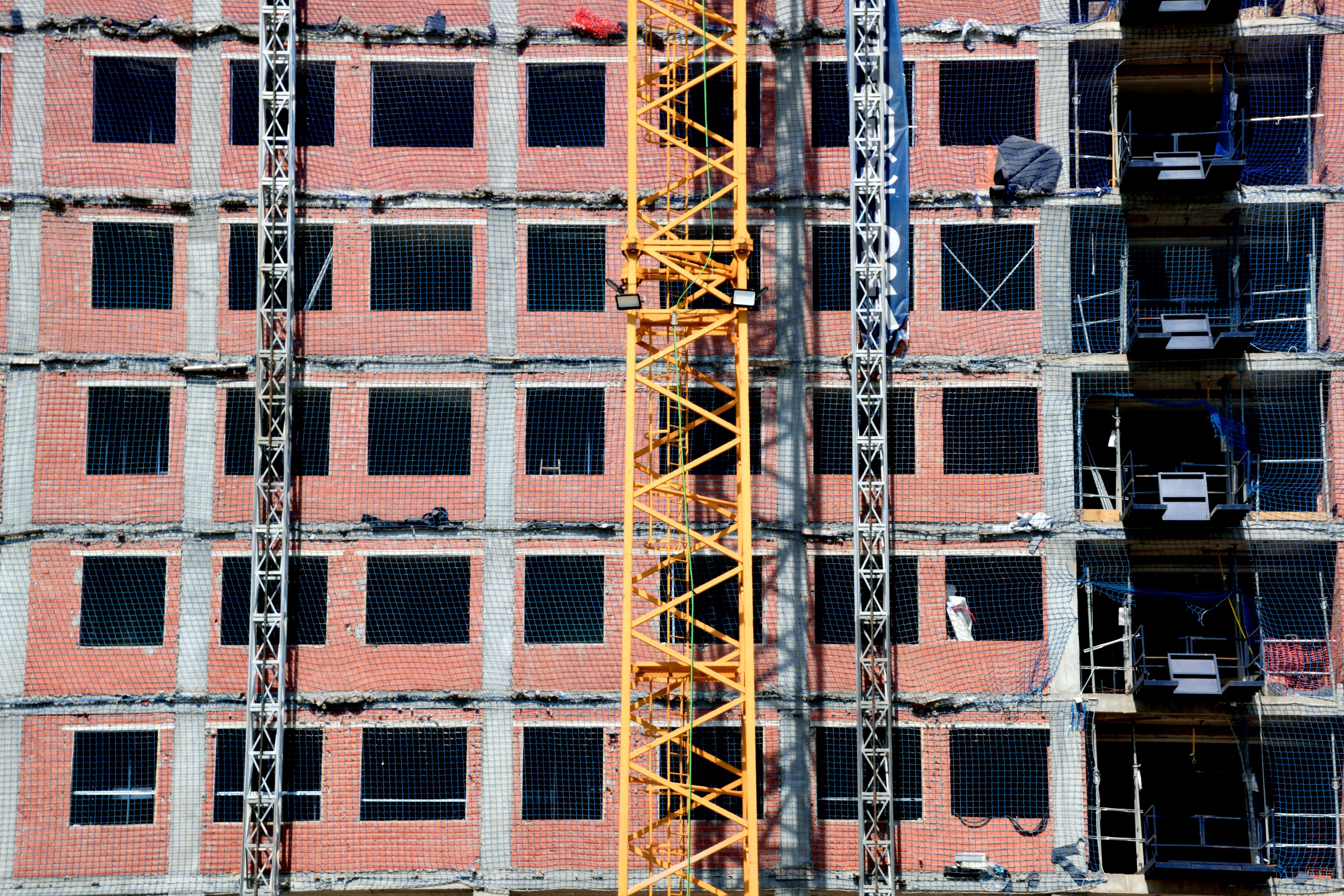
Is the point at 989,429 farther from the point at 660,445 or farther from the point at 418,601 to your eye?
the point at 418,601

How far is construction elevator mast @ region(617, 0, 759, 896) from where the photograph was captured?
70.5 ft

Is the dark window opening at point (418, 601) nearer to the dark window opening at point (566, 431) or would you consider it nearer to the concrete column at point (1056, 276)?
the dark window opening at point (566, 431)

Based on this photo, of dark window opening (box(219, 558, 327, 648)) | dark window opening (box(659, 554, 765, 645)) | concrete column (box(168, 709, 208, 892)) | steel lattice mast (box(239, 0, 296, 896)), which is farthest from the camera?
dark window opening (box(219, 558, 327, 648))

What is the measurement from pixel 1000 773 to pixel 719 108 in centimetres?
1473

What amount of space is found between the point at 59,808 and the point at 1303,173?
92.4 feet

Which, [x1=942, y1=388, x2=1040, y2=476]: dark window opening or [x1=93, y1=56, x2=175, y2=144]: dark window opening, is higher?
[x1=93, y1=56, x2=175, y2=144]: dark window opening

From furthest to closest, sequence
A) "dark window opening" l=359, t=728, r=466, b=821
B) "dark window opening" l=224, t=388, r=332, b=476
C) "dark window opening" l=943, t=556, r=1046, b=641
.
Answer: "dark window opening" l=224, t=388, r=332, b=476
"dark window opening" l=943, t=556, r=1046, b=641
"dark window opening" l=359, t=728, r=466, b=821

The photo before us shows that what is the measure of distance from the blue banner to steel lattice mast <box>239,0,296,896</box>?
38.7ft

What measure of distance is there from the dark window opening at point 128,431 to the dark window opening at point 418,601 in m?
5.04

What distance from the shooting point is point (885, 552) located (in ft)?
74.1

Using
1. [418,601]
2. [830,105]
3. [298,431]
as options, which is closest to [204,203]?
[298,431]

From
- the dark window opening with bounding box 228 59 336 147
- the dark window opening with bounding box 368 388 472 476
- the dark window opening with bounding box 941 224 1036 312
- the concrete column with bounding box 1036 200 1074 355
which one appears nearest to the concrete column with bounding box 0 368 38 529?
the dark window opening with bounding box 228 59 336 147

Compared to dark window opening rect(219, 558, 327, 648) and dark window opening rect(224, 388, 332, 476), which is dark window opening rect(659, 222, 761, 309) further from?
dark window opening rect(219, 558, 327, 648)

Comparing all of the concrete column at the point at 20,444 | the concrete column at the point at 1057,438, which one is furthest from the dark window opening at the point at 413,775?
the concrete column at the point at 1057,438
